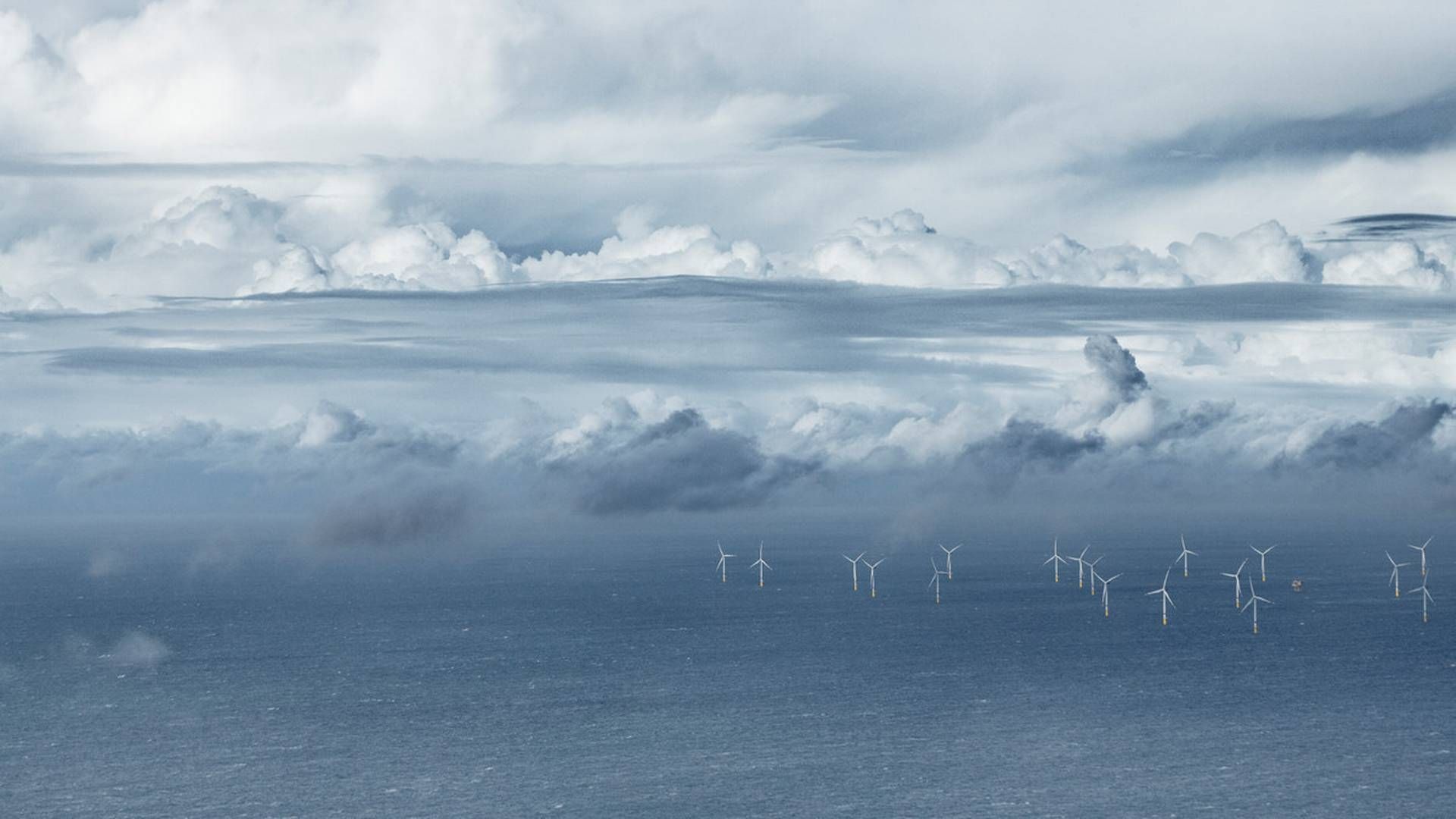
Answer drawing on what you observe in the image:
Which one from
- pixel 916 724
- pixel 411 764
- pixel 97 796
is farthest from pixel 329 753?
pixel 916 724

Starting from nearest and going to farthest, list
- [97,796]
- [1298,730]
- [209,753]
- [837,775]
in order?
[97,796]
[837,775]
[209,753]
[1298,730]

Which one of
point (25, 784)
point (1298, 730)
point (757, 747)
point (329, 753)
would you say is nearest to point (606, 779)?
point (757, 747)

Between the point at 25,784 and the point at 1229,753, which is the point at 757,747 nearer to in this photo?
the point at 1229,753

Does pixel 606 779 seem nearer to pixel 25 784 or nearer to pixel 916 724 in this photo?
pixel 916 724

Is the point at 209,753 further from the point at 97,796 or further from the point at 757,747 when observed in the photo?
the point at 757,747

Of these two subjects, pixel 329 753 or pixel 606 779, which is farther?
pixel 329 753

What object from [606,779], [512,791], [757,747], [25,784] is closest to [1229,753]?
[757,747]

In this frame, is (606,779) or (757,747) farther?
(757,747)

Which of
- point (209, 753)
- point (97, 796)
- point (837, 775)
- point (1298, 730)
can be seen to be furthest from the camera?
point (1298, 730)
